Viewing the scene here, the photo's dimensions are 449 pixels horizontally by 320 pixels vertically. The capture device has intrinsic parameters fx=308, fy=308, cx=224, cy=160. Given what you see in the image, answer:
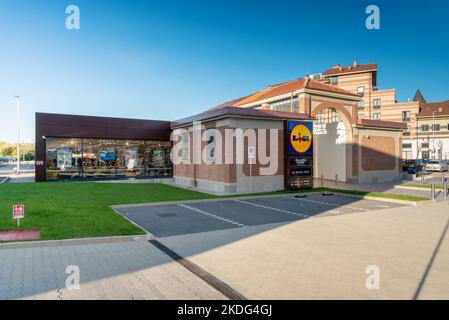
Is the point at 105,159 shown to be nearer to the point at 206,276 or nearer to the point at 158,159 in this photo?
the point at 158,159

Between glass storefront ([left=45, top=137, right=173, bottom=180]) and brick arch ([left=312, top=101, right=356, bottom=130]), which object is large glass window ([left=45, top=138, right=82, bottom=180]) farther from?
brick arch ([left=312, top=101, right=356, bottom=130])

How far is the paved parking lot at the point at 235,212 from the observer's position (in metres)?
11.6

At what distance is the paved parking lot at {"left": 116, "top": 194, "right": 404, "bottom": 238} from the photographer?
38.0ft

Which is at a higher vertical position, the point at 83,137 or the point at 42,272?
the point at 83,137

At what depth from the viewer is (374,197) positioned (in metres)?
18.9

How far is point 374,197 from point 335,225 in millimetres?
8827

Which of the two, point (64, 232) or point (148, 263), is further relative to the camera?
point (64, 232)

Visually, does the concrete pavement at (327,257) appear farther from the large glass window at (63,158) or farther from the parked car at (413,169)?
the parked car at (413,169)

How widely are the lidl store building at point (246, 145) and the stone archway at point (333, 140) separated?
10 centimetres

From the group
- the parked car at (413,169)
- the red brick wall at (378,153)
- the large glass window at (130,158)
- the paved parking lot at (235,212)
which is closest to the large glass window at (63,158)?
the large glass window at (130,158)

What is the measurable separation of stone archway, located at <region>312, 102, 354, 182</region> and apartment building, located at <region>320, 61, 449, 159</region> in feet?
102
